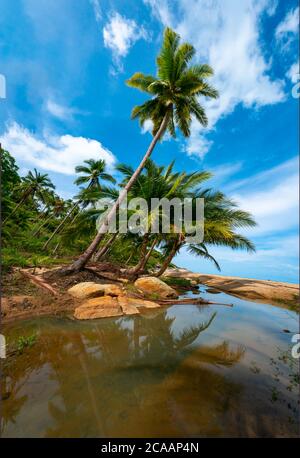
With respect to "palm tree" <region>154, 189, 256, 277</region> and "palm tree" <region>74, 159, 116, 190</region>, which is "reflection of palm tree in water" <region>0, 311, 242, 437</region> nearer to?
"palm tree" <region>154, 189, 256, 277</region>

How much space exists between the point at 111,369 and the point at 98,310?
3.28 m

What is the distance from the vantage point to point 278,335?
5617mm

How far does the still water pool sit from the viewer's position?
7.79ft

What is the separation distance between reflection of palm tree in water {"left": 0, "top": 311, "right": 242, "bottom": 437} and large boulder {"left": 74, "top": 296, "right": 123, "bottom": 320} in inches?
21.1

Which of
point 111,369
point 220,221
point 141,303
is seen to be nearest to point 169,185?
point 220,221

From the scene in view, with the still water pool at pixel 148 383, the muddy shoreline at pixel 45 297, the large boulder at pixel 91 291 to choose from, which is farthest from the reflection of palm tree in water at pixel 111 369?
the large boulder at pixel 91 291

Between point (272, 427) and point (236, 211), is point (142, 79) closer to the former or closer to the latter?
point (236, 211)

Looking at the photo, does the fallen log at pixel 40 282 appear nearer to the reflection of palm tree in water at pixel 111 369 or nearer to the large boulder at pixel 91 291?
the large boulder at pixel 91 291

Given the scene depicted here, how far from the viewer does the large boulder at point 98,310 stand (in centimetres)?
640

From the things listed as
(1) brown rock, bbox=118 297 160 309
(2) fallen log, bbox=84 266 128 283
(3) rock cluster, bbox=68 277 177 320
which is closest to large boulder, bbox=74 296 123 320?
(3) rock cluster, bbox=68 277 177 320

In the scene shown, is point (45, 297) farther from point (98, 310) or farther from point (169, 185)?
point (169, 185)

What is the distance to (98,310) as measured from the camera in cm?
668
